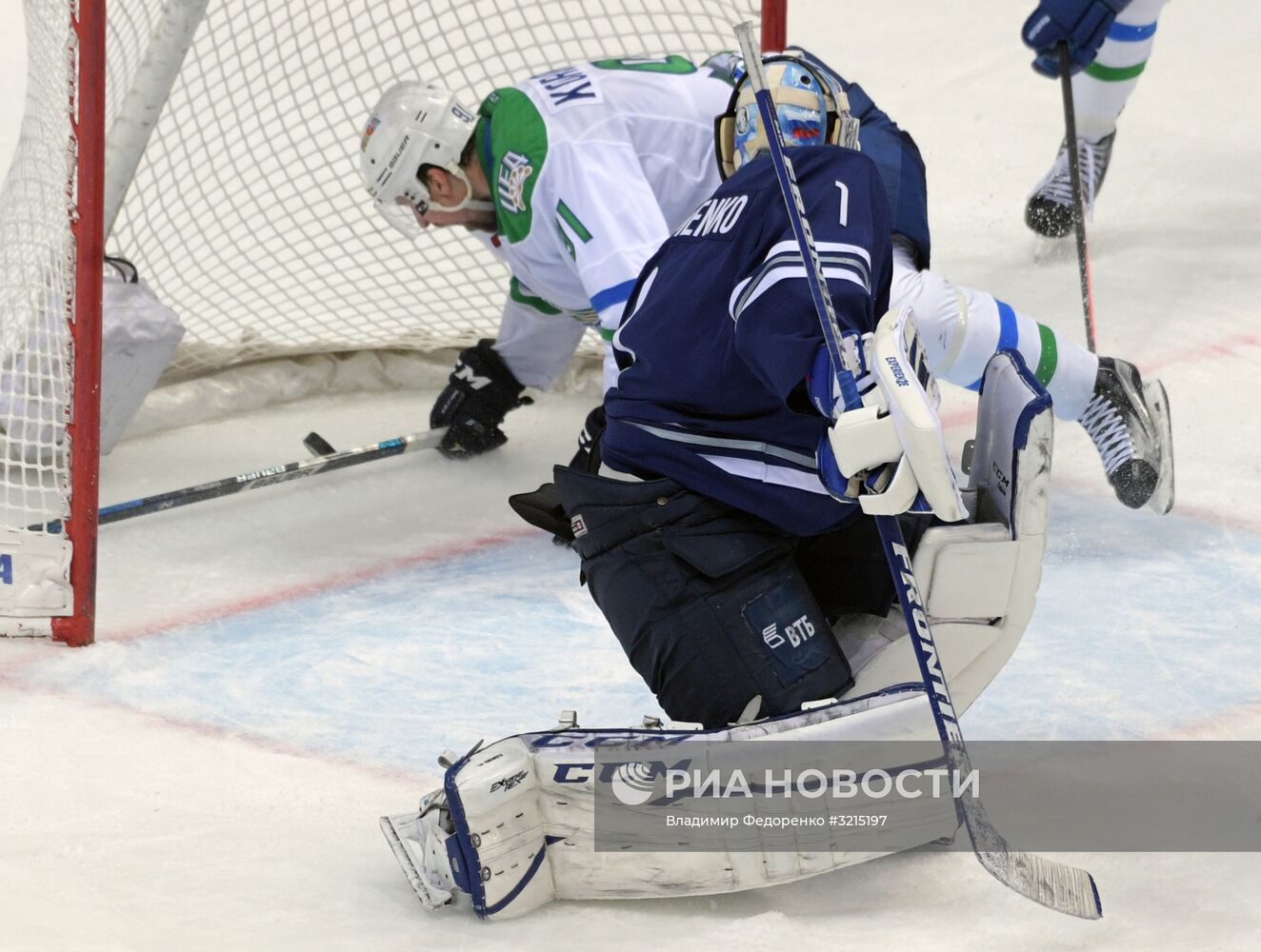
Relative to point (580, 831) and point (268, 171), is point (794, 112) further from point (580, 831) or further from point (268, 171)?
point (268, 171)

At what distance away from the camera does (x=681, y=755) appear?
5.65ft

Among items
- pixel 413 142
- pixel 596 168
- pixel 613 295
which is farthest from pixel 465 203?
pixel 613 295

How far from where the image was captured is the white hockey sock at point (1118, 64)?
416 cm

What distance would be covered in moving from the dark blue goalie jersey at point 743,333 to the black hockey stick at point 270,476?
4.31 feet

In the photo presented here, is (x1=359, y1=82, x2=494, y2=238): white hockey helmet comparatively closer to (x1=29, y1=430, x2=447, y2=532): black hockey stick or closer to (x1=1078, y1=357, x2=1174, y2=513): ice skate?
(x1=29, y1=430, x2=447, y2=532): black hockey stick

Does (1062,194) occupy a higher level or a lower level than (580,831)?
lower

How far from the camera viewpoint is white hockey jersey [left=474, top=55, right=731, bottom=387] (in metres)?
2.66

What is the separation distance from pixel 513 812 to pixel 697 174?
153 centimetres

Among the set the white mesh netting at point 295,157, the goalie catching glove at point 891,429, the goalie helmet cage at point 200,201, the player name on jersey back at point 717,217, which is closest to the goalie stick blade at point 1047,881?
the goalie catching glove at point 891,429

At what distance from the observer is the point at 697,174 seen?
2.96m

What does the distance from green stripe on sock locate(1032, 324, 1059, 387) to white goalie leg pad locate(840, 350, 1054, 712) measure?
3.29 feet

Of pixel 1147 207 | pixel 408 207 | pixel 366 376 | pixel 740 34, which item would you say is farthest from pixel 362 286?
pixel 740 34

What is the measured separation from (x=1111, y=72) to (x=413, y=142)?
2012mm

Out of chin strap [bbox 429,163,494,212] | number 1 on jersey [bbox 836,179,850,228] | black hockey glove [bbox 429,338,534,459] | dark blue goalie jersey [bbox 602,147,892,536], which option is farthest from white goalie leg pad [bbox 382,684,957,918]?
black hockey glove [bbox 429,338,534,459]
